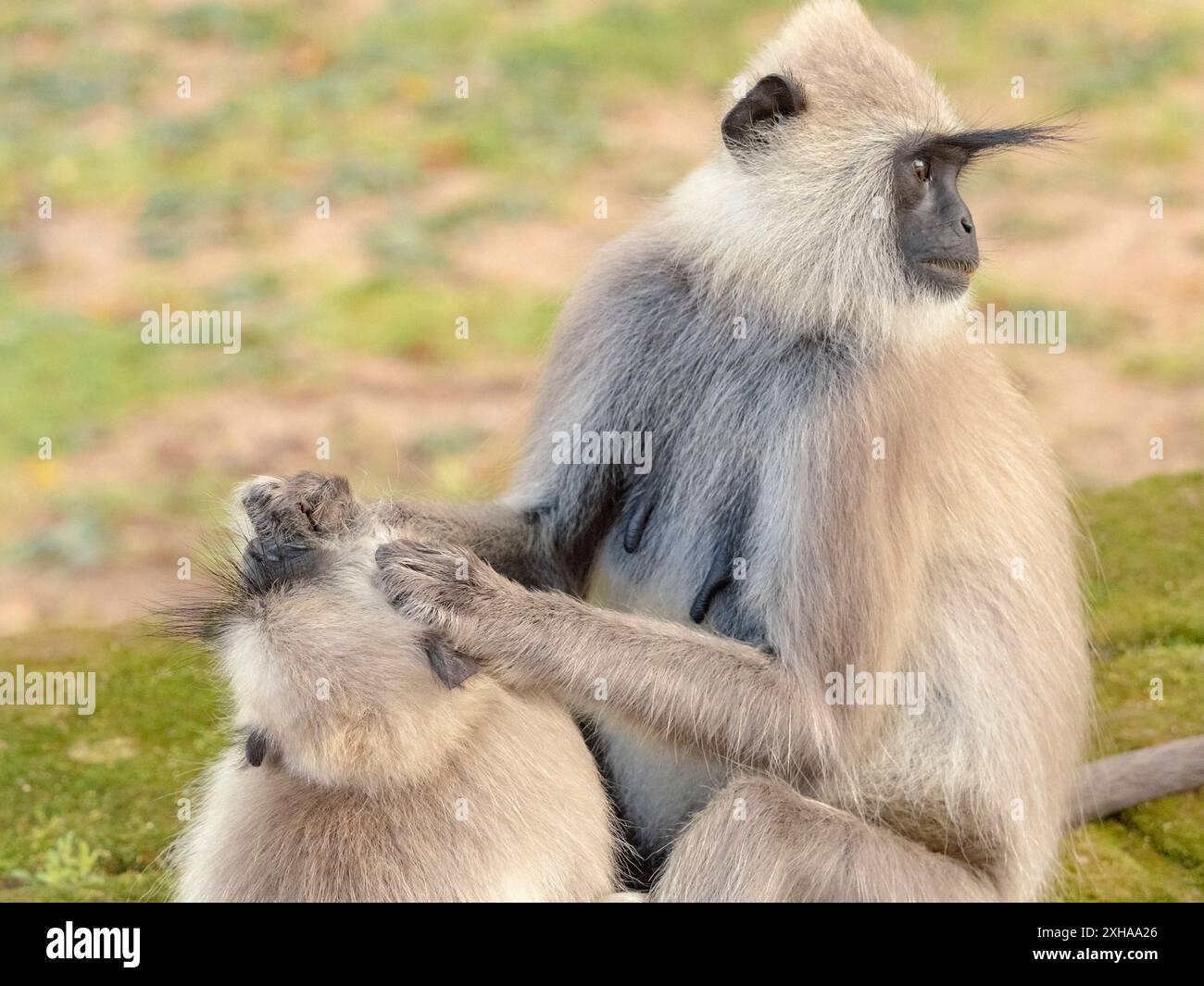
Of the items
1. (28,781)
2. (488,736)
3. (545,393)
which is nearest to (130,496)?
(28,781)

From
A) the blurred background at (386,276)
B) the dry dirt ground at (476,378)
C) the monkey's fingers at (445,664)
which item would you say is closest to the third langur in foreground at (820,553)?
the monkey's fingers at (445,664)

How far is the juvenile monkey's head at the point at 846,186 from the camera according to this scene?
11.9 ft

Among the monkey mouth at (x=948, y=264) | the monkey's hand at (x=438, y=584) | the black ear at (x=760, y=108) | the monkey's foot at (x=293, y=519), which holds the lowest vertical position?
the monkey's hand at (x=438, y=584)

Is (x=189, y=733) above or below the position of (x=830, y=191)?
below

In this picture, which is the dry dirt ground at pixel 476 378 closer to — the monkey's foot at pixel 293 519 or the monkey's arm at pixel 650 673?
the monkey's foot at pixel 293 519

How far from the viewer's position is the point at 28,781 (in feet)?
15.8

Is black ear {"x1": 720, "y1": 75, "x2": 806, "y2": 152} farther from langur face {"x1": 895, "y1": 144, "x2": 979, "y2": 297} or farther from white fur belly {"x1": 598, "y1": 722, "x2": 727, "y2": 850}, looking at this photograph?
white fur belly {"x1": 598, "y1": 722, "x2": 727, "y2": 850}

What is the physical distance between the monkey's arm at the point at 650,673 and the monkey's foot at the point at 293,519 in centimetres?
25

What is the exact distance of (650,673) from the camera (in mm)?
3535

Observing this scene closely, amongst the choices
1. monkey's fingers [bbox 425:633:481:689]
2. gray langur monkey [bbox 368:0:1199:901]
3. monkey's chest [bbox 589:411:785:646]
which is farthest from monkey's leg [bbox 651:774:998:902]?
monkey's fingers [bbox 425:633:481:689]

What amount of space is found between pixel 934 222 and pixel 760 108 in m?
0.47

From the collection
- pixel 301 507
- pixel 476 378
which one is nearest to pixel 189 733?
pixel 301 507

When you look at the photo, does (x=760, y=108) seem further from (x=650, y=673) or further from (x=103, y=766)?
(x=103, y=766)

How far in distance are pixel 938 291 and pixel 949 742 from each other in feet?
3.39
